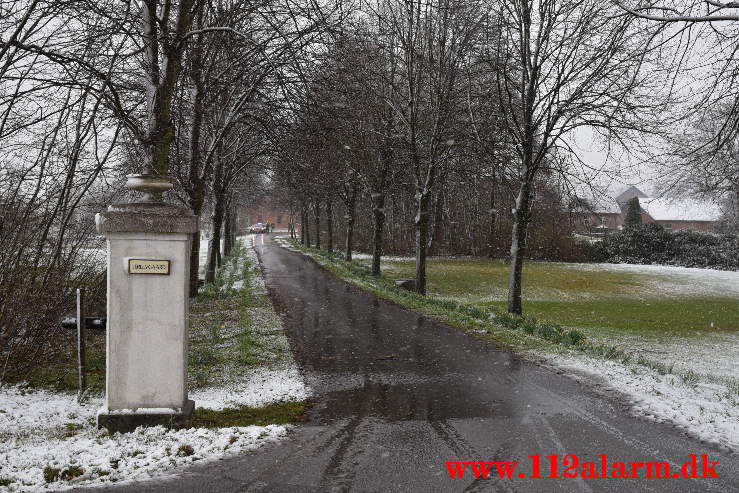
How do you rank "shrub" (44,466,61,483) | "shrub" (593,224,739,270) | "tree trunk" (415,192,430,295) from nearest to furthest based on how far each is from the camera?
"shrub" (44,466,61,483), "tree trunk" (415,192,430,295), "shrub" (593,224,739,270)

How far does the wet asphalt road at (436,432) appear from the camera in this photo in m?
4.20

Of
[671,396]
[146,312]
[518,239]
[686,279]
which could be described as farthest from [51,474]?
[686,279]

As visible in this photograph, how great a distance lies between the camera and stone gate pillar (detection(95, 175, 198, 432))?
5.21m

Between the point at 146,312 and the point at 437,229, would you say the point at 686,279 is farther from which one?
the point at 146,312

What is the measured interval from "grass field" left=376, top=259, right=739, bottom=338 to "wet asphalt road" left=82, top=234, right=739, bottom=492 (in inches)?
345

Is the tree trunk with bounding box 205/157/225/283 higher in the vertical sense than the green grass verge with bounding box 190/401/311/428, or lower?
higher

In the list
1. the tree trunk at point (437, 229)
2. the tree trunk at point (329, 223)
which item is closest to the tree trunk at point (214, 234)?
the tree trunk at point (329, 223)

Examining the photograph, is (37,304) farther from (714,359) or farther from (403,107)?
(403,107)

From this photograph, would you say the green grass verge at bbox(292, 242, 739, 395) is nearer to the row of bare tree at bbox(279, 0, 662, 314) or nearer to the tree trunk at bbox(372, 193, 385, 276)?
the row of bare tree at bbox(279, 0, 662, 314)

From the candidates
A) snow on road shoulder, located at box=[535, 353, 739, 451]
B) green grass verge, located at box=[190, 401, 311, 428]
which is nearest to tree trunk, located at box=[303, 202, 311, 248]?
snow on road shoulder, located at box=[535, 353, 739, 451]

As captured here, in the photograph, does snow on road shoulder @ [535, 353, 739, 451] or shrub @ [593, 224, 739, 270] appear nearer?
snow on road shoulder @ [535, 353, 739, 451]

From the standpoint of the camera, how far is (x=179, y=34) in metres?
7.30

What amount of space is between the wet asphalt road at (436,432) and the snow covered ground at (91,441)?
10.0 inches

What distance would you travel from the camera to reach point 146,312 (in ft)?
17.4
